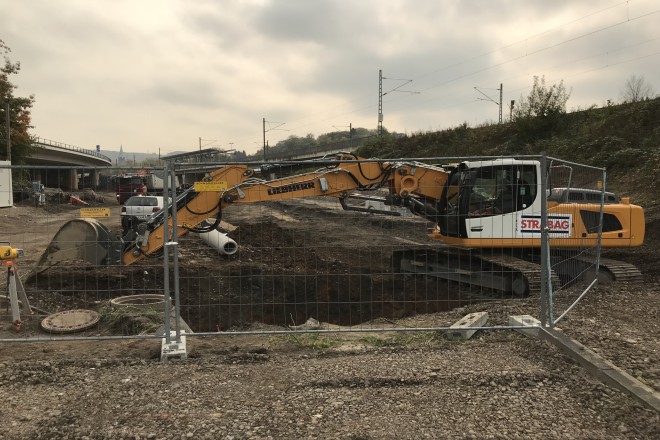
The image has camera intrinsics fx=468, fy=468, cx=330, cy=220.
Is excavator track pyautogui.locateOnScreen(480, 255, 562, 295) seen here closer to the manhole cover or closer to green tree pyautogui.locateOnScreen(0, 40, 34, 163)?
the manhole cover

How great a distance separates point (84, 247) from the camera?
9.10 metres

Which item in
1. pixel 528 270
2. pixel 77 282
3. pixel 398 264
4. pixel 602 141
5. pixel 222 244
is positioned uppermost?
pixel 602 141

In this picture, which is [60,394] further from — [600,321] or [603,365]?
[600,321]

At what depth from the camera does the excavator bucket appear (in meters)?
8.70

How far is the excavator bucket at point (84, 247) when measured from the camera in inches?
343

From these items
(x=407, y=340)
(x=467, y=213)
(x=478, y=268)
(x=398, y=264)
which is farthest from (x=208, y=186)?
(x=398, y=264)

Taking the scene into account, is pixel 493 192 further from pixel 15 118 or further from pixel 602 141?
pixel 15 118

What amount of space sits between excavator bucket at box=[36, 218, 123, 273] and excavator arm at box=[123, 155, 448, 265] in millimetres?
587

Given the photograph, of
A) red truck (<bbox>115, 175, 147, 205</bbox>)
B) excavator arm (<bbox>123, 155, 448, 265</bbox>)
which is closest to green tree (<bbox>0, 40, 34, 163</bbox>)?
red truck (<bbox>115, 175, 147, 205</bbox>)

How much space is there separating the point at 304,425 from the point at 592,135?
79.5ft

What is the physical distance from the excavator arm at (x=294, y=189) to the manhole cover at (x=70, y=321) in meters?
1.40

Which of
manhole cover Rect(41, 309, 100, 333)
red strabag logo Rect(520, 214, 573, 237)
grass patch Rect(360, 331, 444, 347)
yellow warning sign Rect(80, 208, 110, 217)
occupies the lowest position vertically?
grass patch Rect(360, 331, 444, 347)

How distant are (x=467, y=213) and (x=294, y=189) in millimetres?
3334

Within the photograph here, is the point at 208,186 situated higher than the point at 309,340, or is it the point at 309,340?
the point at 208,186
